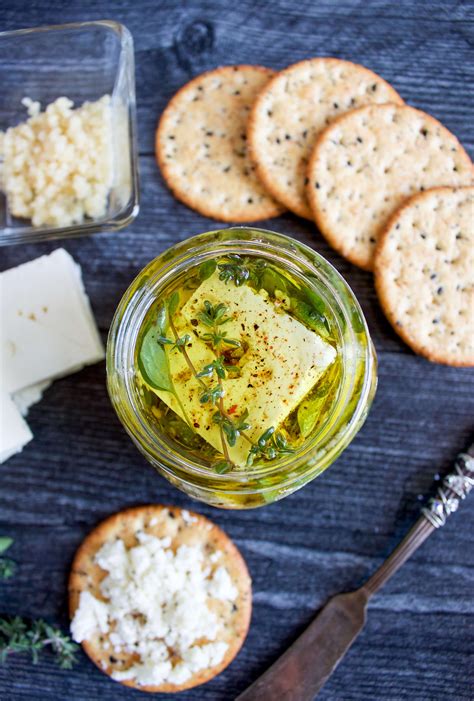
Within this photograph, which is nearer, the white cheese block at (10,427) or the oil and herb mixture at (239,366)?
the oil and herb mixture at (239,366)

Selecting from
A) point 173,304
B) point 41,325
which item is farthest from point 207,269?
point 41,325

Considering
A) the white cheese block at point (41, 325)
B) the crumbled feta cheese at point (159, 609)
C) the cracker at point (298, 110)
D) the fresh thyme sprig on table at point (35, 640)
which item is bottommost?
the fresh thyme sprig on table at point (35, 640)

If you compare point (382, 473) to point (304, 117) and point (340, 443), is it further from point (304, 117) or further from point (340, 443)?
point (304, 117)

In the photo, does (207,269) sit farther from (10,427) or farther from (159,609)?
(159,609)

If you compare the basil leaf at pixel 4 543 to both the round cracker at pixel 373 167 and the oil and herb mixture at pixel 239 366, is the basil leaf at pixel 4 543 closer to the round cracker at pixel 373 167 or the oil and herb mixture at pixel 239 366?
the oil and herb mixture at pixel 239 366

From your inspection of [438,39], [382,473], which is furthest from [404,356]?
[438,39]

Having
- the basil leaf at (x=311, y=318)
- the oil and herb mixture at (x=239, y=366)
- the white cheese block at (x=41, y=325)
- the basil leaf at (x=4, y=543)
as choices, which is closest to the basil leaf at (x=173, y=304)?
the oil and herb mixture at (x=239, y=366)

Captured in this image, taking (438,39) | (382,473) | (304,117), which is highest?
(438,39)
